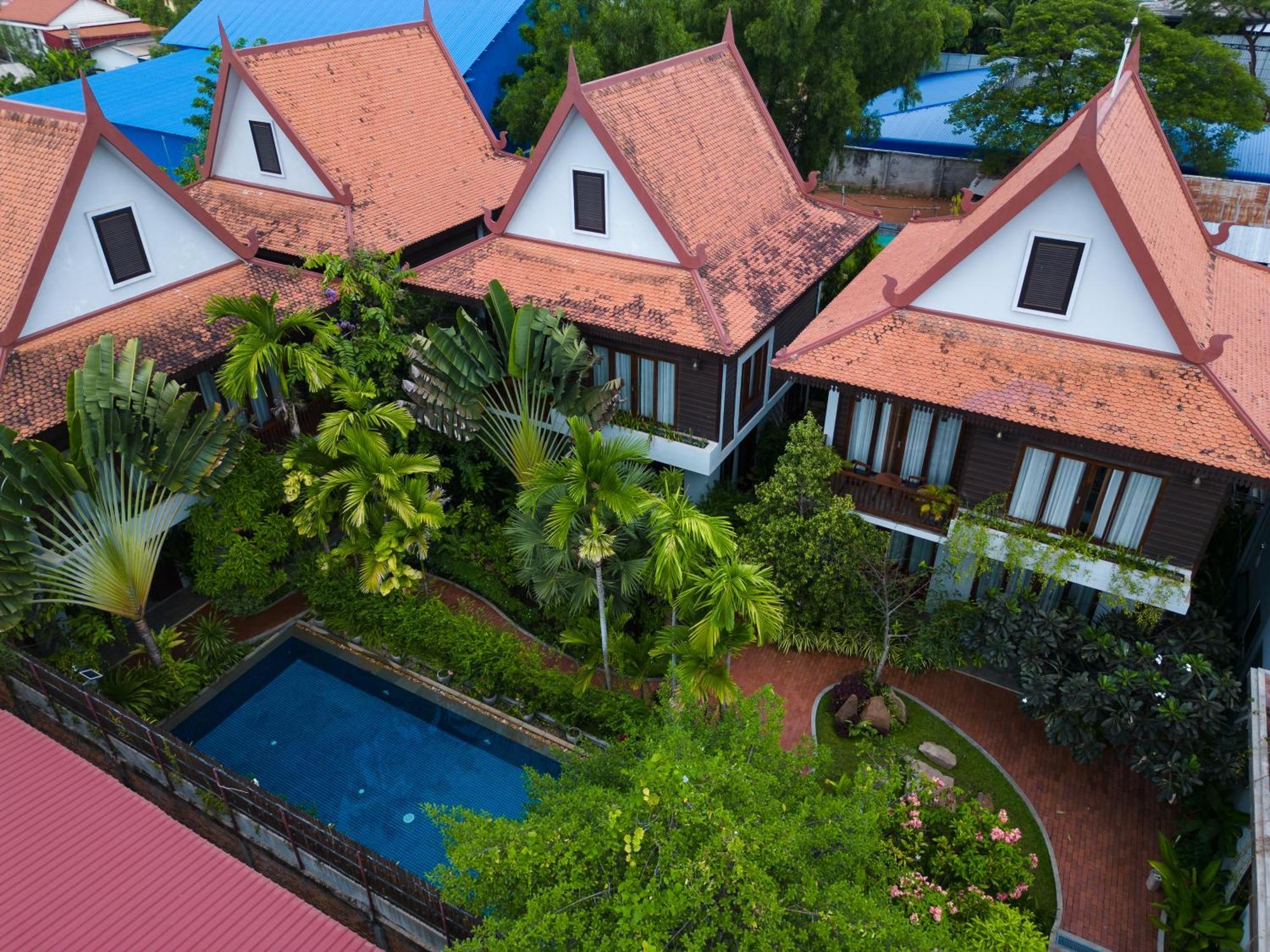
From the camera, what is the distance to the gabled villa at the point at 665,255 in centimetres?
1919

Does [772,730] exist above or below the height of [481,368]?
below

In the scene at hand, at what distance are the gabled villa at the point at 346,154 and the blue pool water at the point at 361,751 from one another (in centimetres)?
1109

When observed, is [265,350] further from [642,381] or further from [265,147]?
[265,147]

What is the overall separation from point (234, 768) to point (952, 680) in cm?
1533

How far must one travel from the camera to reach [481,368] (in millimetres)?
19172

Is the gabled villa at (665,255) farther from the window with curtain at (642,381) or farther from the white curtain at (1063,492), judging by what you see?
the white curtain at (1063,492)

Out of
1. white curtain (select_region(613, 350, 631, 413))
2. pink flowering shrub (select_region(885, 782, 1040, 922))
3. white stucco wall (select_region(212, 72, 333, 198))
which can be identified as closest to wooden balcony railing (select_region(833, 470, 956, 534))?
white curtain (select_region(613, 350, 631, 413))

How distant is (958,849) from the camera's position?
47.0 feet

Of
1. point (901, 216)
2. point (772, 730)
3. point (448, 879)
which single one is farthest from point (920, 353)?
point (901, 216)

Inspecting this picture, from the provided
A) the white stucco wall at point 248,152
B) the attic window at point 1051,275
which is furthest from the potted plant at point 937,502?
the white stucco wall at point 248,152

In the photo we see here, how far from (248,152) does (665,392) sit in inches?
575

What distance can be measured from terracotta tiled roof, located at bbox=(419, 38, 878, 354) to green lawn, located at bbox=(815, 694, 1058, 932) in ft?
27.5

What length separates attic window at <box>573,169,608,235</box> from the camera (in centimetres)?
1986

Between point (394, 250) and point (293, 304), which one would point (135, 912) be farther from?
point (394, 250)
